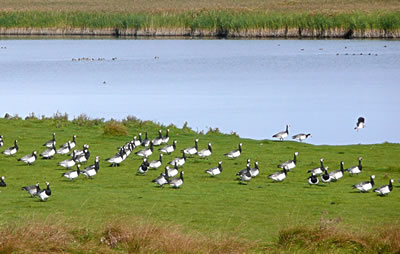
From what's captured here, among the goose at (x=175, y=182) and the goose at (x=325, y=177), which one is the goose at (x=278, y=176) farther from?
the goose at (x=175, y=182)

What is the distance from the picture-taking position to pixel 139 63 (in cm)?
7825

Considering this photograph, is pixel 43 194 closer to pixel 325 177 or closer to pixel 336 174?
pixel 325 177

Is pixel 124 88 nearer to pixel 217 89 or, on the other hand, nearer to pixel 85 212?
pixel 217 89

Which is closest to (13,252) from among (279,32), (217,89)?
(217,89)

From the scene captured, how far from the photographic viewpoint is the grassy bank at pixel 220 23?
286ft

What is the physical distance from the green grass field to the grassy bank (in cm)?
5888

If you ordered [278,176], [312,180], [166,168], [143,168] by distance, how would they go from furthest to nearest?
1. [143,168]
2. [278,176]
3. [166,168]
4. [312,180]

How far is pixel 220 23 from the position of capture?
94625mm

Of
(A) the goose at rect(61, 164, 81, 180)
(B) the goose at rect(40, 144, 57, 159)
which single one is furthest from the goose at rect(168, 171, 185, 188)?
(B) the goose at rect(40, 144, 57, 159)

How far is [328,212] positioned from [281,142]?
13.5 m

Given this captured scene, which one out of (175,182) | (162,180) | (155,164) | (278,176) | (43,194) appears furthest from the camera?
(155,164)

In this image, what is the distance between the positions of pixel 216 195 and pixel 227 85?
3962 centimetres

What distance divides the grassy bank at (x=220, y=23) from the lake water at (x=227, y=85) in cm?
191

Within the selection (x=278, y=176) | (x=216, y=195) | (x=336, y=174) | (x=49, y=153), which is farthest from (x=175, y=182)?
(x=49, y=153)
